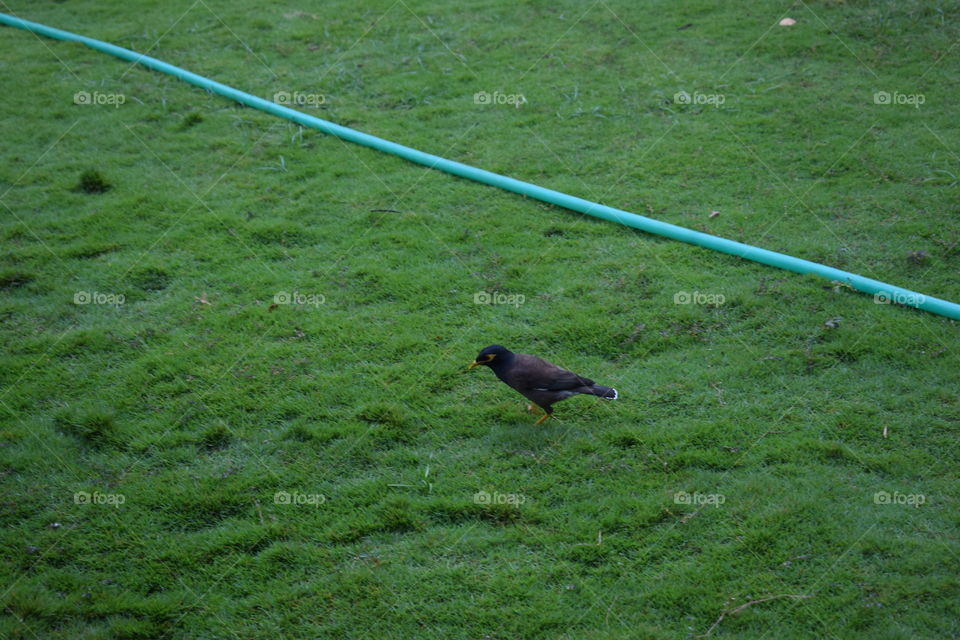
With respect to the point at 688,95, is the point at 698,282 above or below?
below

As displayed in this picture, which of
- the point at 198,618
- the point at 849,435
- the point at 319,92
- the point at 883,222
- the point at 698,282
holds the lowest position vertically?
the point at 198,618

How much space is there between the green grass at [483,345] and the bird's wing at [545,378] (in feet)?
1.00

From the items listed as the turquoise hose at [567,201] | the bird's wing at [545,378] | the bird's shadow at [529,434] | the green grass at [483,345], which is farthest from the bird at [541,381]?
the turquoise hose at [567,201]

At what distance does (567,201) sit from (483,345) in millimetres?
1858

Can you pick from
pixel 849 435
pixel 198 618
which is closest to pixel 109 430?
pixel 198 618

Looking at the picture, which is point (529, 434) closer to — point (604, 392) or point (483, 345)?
point (604, 392)

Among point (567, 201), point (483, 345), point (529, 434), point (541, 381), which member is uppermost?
point (567, 201)

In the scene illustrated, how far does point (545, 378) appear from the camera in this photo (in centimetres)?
455

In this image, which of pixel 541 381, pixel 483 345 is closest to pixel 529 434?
pixel 541 381

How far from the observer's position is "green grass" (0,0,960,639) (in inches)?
148

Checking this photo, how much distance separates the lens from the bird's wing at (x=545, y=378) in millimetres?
4547

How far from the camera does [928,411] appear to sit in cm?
450

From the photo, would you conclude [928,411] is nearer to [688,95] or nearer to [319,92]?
[688,95]

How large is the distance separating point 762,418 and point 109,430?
3962 mm
